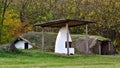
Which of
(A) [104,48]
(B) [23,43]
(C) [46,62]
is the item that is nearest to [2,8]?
(B) [23,43]

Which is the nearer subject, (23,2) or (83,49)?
(83,49)

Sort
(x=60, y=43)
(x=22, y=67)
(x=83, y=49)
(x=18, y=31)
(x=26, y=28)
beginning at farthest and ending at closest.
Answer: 1. (x=26, y=28)
2. (x=18, y=31)
3. (x=83, y=49)
4. (x=60, y=43)
5. (x=22, y=67)

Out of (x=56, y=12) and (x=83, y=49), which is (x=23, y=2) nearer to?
(x=56, y=12)

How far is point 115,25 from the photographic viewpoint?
196 feet

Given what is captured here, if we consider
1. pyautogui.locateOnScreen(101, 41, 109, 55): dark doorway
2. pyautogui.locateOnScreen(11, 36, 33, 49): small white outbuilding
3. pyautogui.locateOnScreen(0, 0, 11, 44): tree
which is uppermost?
pyautogui.locateOnScreen(0, 0, 11, 44): tree

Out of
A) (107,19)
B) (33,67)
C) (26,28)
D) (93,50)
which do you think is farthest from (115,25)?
(33,67)

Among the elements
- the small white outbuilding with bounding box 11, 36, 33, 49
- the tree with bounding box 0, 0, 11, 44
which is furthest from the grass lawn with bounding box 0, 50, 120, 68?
the tree with bounding box 0, 0, 11, 44

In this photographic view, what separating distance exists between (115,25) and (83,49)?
1268 centimetres

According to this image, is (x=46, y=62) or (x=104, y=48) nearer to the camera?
(x=46, y=62)

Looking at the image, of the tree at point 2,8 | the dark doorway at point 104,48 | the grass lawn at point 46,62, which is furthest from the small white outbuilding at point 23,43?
the grass lawn at point 46,62

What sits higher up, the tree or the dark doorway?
the tree

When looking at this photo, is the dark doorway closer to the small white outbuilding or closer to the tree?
the small white outbuilding

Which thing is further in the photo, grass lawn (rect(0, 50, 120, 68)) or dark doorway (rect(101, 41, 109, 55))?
dark doorway (rect(101, 41, 109, 55))

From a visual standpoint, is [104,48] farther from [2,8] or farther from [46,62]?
[46,62]
